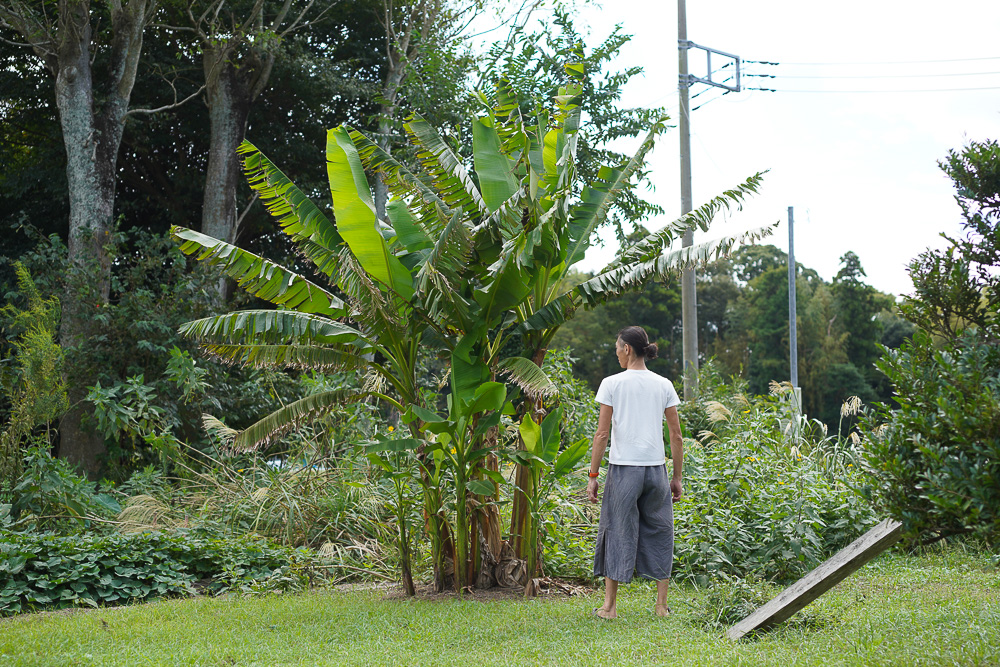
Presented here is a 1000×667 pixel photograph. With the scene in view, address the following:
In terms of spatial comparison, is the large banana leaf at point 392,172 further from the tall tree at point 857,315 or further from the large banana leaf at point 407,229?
the tall tree at point 857,315

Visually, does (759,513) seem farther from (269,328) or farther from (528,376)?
(269,328)

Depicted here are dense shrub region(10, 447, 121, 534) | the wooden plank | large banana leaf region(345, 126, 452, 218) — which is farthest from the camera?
dense shrub region(10, 447, 121, 534)

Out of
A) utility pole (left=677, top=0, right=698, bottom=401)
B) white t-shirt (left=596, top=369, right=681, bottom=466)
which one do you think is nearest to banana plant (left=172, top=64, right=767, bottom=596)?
white t-shirt (left=596, top=369, right=681, bottom=466)

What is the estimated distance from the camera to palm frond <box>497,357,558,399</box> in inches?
247

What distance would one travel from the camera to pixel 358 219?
6.52 meters

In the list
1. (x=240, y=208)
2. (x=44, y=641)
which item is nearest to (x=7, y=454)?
(x=44, y=641)

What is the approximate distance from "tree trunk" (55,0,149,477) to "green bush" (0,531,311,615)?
4859mm

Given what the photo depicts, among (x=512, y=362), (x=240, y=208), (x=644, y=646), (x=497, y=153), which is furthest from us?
(x=240, y=208)

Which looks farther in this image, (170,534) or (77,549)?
(170,534)

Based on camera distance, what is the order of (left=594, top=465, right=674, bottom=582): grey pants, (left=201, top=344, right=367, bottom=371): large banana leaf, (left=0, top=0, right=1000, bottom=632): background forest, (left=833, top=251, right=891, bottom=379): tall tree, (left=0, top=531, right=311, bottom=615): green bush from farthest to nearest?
(left=833, top=251, right=891, bottom=379): tall tree
(left=201, top=344, right=367, bottom=371): large banana leaf
(left=0, top=531, right=311, bottom=615): green bush
(left=594, top=465, right=674, bottom=582): grey pants
(left=0, top=0, right=1000, bottom=632): background forest

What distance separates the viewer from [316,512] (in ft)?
27.8

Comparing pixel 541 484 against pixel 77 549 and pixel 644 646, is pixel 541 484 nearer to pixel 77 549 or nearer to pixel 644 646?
pixel 644 646

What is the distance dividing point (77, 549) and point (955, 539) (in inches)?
331

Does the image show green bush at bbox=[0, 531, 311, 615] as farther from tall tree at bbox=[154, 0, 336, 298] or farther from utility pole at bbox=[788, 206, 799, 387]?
utility pole at bbox=[788, 206, 799, 387]
